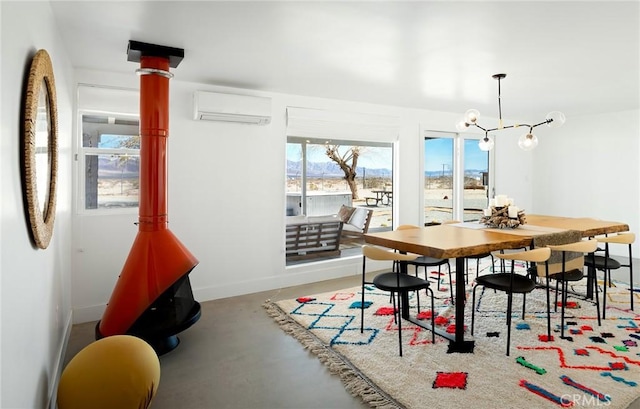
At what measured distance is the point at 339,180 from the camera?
5.33m

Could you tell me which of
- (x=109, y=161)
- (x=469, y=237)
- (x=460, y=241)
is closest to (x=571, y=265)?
(x=469, y=237)

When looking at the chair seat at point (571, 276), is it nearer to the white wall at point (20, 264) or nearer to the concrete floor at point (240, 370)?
the concrete floor at point (240, 370)

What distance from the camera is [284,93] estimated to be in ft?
15.0

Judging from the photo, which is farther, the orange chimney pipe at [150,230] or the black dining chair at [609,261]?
the black dining chair at [609,261]

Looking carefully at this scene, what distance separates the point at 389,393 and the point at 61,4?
3048 millimetres

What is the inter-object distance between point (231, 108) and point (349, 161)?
6.44 feet

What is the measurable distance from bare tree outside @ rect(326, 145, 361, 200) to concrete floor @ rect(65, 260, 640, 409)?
2402 mm

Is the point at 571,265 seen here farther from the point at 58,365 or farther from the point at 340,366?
the point at 58,365

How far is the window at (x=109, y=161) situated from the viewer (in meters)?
3.60

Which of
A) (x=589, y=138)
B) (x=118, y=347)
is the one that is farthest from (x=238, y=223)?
(x=589, y=138)

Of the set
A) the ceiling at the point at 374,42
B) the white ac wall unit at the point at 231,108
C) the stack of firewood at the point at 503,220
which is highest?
the ceiling at the point at 374,42

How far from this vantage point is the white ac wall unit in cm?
386

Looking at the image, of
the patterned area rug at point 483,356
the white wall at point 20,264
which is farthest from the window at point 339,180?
the white wall at point 20,264

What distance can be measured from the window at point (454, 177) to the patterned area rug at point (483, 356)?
8.09 feet
